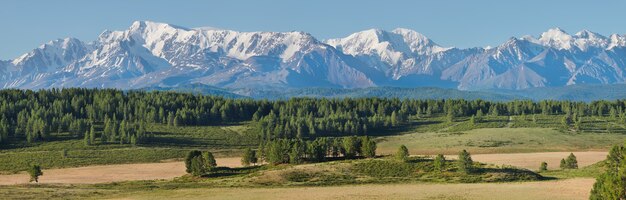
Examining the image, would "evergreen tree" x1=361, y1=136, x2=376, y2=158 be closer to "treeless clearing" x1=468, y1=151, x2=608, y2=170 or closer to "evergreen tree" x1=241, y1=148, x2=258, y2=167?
"evergreen tree" x1=241, y1=148, x2=258, y2=167

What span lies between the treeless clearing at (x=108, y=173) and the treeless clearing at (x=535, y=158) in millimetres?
61824

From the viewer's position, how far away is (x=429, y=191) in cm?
10288

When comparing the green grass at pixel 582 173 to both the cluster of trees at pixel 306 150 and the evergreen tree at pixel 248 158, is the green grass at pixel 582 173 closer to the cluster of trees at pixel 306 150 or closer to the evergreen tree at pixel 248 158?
the cluster of trees at pixel 306 150

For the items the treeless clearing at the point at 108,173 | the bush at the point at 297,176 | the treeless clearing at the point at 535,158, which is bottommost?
the treeless clearing at the point at 108,173

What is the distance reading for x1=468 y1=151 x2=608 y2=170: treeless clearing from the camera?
160125mm

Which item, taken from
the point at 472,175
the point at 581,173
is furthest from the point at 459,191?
the point at 581,173

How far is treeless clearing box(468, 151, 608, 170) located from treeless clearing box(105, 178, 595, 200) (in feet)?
149

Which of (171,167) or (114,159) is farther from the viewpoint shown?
(114,159)

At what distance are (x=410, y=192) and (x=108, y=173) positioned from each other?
7729 cm

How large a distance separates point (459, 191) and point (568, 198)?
16.3 metres

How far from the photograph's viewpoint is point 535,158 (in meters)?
175

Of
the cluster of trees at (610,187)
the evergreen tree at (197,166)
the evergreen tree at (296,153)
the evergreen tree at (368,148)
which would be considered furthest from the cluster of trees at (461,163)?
the cluster of trees at (610,187)

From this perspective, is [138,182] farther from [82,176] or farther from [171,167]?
[171,167]

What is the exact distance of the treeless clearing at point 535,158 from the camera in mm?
160125
